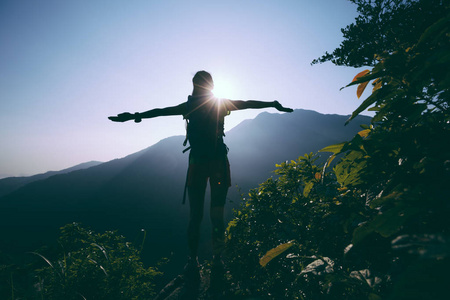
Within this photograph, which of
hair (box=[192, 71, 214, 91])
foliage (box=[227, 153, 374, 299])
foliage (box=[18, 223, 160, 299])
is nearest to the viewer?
foliage (box=[227, 153, 374, 299])

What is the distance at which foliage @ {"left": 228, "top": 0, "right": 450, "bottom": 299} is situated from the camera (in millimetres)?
500

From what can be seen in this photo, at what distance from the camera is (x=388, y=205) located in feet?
2.19

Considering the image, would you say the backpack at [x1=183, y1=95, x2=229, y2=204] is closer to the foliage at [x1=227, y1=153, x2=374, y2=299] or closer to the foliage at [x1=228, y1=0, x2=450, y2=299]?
the foliage at [x1=227, y1=153, x2=374, y2=299]

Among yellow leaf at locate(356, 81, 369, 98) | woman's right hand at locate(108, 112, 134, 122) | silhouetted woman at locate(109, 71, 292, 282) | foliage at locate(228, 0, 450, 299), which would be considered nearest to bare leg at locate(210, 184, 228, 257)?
silhouetted woman at locate(109, 71, 292, 282)

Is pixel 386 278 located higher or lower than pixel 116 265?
higher

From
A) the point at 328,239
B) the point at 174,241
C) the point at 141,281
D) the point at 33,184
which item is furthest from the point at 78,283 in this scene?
the point at 33,184

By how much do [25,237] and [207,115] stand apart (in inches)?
2246

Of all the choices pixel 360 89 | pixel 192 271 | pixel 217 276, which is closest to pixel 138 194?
pixel 192 271

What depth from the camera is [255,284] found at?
4.79ft

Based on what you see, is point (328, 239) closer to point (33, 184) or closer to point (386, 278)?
point (386, 278)

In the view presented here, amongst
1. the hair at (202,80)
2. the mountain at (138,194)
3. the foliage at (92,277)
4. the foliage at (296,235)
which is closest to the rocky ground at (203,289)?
the foliage at (296,235)

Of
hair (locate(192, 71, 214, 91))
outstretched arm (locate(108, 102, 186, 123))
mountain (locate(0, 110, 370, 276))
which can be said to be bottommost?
mountain (locate(0, 110, 370, 276))

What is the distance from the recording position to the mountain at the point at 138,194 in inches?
1563

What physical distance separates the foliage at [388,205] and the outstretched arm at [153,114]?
1.80 meters
